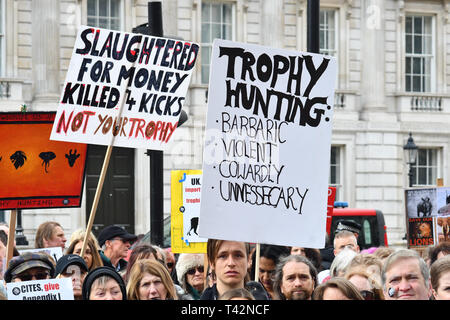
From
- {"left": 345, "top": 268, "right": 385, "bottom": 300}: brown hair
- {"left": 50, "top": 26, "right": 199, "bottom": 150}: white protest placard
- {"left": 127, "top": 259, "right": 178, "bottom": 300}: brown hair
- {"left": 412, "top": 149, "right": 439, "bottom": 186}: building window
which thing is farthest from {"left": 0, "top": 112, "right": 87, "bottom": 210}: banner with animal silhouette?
{"left": 412, "top": 149, "right": 439, "bottom": 186}: building window

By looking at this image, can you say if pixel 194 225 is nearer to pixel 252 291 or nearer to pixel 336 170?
pixel 252 291

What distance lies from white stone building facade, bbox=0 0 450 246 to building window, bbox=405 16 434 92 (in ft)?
0.08

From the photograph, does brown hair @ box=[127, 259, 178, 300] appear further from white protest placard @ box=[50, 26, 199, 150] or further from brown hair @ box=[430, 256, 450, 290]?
white protest placard @ box=[50, 26, 199, 150]

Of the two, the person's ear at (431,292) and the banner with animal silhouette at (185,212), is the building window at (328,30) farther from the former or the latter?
the person's ear at (431,292)

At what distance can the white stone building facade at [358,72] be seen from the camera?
25891 mm

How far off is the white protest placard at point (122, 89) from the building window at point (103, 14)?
1711cm

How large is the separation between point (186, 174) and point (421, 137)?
1804cm

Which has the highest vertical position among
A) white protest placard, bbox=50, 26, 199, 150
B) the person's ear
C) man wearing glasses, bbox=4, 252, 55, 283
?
white protest placard, bbox=50, 26, 199, 150

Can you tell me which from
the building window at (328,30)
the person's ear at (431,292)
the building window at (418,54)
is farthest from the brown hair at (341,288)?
the building window at (418,54)

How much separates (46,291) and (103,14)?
65.0 ft

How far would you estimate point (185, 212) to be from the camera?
1091 cm

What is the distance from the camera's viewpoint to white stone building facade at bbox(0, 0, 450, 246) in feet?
84.9

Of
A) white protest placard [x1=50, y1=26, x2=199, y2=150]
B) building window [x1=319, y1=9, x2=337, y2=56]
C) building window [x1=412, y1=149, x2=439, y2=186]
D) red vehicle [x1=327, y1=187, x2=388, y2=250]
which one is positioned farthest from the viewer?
building window [x1=412, y1=149, x2=439, y2=186]
